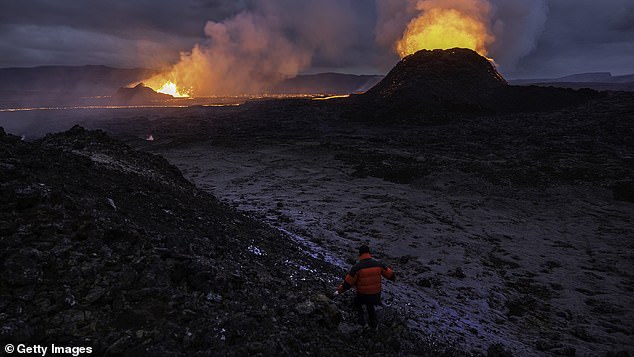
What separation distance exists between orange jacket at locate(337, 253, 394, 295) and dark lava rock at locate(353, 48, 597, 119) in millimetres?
39802

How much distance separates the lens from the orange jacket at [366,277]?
19.7 feet

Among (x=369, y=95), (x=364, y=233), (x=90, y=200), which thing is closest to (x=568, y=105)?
(x=369, y=95)

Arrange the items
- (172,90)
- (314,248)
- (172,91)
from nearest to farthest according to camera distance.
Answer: (314,248)
(172,91)
(172,90)

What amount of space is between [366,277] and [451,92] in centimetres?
4580

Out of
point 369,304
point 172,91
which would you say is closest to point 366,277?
point 369,304

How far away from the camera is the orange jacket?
19.7 feet

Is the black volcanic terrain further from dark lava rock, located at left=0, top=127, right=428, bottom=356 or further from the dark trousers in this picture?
the dark trousers

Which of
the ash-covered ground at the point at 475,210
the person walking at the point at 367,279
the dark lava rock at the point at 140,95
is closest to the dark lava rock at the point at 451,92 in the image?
the ash-covered ground at the point at 475,210

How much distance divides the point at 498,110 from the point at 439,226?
3541 cm

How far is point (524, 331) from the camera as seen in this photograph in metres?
7.95

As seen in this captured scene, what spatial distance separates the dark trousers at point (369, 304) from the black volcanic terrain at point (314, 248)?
0.76ft

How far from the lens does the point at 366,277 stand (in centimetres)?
A: 603

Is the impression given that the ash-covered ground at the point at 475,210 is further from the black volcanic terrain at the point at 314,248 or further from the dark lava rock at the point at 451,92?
the dark lava rock at the point at 451,92

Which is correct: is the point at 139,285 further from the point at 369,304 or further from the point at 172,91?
the point at 172,91
